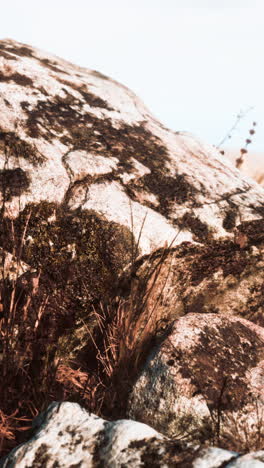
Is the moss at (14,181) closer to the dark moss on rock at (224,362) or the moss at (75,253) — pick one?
the moss at (75,253)

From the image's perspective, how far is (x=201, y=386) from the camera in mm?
1939

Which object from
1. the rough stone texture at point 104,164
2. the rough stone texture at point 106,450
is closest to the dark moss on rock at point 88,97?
the rough stone texture at point 104,164

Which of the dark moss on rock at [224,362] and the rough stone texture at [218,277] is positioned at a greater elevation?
the rough stone texture at [218,277]

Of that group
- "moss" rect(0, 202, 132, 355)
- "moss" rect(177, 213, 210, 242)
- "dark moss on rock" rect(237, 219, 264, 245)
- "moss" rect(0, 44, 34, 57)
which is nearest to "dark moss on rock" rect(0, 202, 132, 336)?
"moss" rect(0, 202, 132, 355)

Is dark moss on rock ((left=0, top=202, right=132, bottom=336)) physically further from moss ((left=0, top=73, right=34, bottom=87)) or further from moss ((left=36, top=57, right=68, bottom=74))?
moss ((left=36, top=57, right=68, bottom=74))

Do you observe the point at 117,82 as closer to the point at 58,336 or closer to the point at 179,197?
the point at 179,197

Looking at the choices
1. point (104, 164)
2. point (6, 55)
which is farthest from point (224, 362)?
point (6, 55)

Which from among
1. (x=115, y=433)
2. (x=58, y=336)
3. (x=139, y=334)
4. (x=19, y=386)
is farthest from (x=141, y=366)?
(x=115, y=433)

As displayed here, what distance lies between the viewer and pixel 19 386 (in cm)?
185

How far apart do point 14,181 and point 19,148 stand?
0.27m

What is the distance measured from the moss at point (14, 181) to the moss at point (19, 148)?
0.11m

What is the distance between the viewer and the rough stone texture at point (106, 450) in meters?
1.16

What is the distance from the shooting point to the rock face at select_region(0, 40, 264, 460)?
175 centimetres

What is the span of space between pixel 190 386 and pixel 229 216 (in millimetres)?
1329
